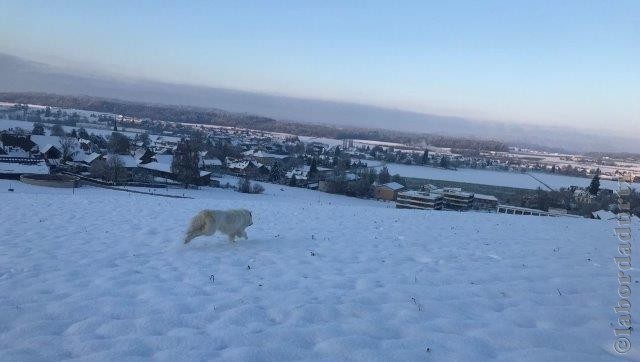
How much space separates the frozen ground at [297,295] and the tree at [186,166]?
110ft

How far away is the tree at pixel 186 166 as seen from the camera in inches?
1740

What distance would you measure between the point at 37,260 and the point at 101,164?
38568 mm

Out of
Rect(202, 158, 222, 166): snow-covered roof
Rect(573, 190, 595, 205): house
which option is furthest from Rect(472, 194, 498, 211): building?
Rect(202, 158, 222, 166): snow-covered roof

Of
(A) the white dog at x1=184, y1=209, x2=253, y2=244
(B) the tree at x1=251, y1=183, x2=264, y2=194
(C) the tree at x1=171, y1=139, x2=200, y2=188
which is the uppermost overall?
(A) the white dog at x1=184, y1=209, x2=253, y2=244

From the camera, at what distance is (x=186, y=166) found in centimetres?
4525

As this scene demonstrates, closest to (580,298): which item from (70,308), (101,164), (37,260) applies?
(70,308)

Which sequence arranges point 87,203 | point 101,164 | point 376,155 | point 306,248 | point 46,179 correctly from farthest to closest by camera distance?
point 376,155 → point 101,164 → point 46,179 → point 87,203 → point 306,248

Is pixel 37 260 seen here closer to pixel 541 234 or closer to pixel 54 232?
pixel 54 232

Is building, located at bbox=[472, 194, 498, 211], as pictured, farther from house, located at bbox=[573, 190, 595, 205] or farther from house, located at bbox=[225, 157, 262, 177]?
house, located at bbox=[225, 157, 262, 177]

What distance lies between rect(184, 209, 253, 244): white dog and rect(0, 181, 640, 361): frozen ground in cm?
29

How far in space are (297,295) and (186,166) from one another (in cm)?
4185

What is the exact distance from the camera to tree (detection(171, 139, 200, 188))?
44.2m

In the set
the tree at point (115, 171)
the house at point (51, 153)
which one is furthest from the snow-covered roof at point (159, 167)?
the house at point (51, 153)

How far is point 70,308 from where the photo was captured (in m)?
5.00
